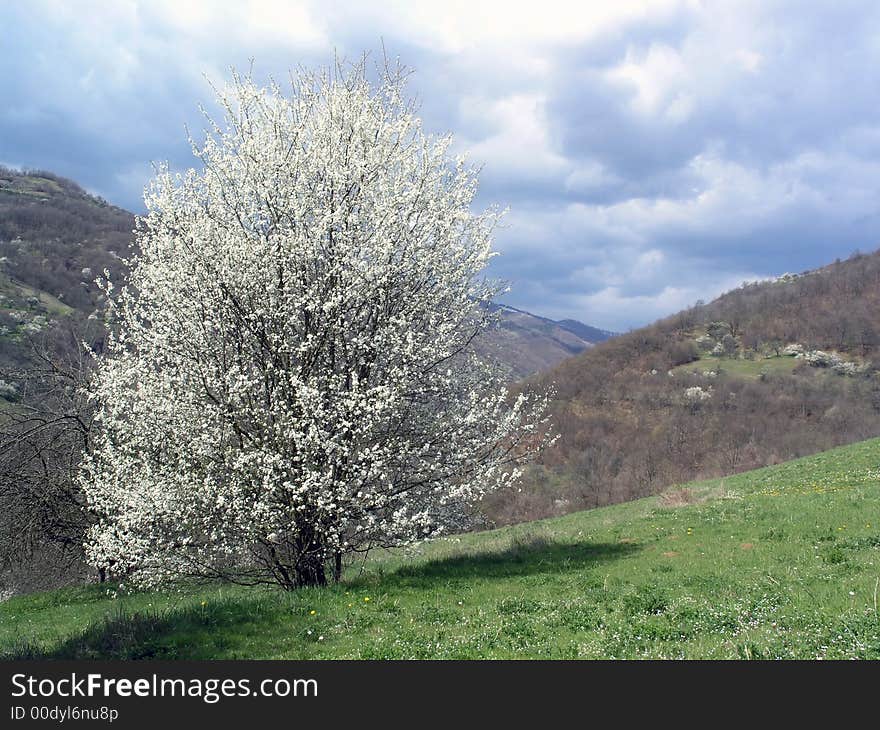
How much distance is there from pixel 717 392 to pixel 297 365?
94052 millimetres

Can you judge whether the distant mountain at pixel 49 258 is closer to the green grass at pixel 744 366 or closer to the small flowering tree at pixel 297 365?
the green grass at pixel 744 366

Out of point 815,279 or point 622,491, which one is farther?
point 815,279

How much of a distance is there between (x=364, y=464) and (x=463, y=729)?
7684 mm

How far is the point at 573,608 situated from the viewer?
35.9 feet

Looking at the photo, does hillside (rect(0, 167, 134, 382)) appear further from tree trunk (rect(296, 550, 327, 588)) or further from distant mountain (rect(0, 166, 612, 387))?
tree trunk (rect(296, 550, 327, 588))

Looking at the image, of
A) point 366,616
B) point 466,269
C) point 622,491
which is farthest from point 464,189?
point 622,491

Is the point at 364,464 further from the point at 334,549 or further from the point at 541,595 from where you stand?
the point at 541,595

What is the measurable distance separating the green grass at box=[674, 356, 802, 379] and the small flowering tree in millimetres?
98428

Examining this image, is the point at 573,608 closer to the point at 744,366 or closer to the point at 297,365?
the point at 297,365

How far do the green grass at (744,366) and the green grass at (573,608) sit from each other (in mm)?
91818

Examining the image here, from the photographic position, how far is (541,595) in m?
12.2

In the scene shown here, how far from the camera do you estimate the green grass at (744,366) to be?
10194 cm

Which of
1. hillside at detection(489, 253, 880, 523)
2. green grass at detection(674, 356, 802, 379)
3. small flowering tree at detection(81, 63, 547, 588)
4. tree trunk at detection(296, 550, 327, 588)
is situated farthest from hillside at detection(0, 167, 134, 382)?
green grass at detection(674, 356, 802, 379)

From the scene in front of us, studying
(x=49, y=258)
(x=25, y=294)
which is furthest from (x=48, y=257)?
(x=25, y=294)
